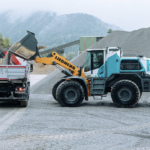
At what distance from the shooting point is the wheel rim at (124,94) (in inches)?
570

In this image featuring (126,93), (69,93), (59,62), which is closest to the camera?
(126,93)

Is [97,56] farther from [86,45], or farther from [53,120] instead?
[86,45]

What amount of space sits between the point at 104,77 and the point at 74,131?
6.75m

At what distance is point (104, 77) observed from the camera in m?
15.1

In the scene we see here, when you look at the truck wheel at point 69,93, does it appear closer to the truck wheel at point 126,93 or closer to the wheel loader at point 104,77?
the wheel loader at point 104,77

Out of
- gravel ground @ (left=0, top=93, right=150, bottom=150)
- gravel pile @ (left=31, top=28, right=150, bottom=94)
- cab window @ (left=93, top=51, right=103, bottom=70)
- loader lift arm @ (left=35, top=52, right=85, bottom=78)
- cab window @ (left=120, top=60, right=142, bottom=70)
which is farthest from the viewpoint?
gravel pile @ (left=31, top=28, right=150, bottom=94)

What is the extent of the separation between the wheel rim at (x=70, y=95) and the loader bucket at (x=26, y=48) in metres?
2.39

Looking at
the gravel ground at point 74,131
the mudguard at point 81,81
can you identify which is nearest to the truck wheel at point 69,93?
the mudguard at point 81,81

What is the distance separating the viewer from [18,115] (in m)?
11.7

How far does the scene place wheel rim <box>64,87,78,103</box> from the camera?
14694mm

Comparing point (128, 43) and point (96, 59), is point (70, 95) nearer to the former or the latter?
point (96, 59)

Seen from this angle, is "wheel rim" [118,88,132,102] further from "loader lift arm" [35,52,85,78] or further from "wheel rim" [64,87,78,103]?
"loader lift arm" [35,52,85,78]

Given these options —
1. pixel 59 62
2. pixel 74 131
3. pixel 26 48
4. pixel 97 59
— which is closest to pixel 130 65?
pixel 97 59

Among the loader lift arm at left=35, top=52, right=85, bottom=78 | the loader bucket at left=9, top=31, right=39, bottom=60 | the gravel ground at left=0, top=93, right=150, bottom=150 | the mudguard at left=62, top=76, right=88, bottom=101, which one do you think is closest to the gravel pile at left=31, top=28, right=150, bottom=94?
the loader lift arm at left=35, top=52, right=85, bottom=78
